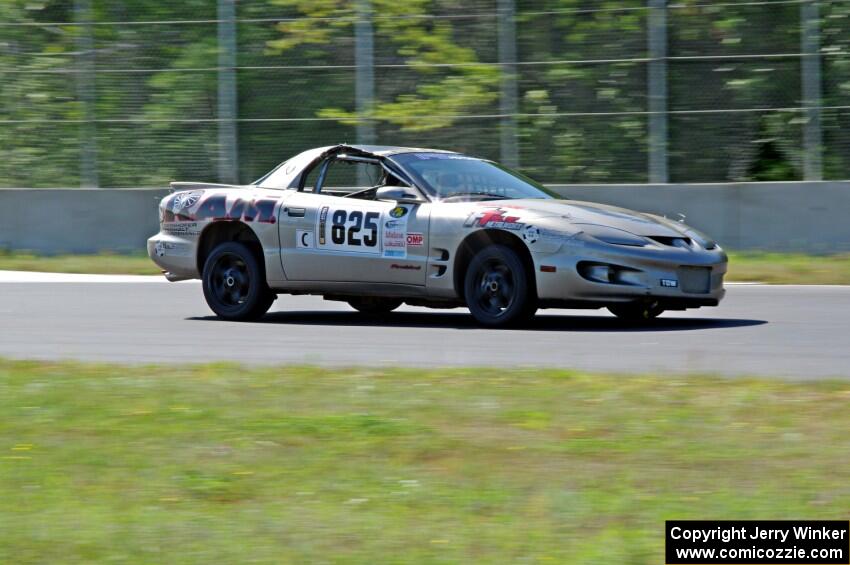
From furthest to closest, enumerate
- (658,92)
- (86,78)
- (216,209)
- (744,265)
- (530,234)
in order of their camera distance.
→ (86,78)
(658,92)
(744,265)
(216,209)
(530,234)

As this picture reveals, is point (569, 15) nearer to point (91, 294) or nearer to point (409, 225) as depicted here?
point (91, 294)

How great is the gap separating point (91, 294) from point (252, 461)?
9.52 meters

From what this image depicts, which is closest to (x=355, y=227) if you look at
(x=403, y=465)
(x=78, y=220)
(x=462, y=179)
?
(x=462, y=179)

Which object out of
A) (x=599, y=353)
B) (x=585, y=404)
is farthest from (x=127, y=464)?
(x=599, y=353)

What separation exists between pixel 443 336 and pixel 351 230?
1392mm

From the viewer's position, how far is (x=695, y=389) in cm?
753

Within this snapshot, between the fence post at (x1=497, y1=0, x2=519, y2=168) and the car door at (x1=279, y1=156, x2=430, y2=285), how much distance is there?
861cm

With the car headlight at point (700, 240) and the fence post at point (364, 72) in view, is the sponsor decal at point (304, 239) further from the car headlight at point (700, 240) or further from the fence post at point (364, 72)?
the fence post at point (364, 72)

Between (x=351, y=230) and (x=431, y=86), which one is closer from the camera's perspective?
(x=351, y=230)

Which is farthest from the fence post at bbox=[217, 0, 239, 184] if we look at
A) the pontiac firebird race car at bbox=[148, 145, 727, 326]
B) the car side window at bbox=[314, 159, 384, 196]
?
the car side window at bbox=[314, 159, 384, 196]

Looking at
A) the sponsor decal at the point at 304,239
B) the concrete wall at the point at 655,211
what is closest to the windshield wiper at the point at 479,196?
the sponsor decal at the point at 304,239

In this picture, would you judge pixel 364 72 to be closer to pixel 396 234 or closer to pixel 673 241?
pixel 396 234

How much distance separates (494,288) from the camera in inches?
431

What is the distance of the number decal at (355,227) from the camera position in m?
11.5
